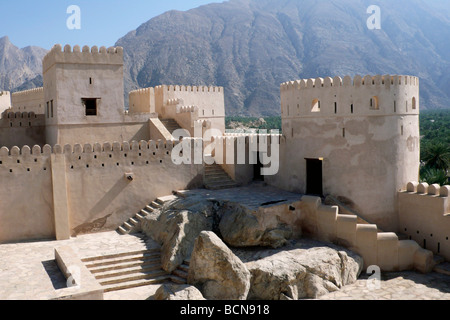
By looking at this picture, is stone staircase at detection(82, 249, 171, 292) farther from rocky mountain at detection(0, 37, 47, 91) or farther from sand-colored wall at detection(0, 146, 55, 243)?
rocky mountain at detection(0, 37, 47, 91)

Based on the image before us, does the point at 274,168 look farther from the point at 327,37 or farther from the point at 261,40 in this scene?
the point at 327,37

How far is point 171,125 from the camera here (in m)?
20.0

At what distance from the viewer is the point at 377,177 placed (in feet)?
49.1

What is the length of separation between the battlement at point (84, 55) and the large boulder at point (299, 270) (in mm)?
9197

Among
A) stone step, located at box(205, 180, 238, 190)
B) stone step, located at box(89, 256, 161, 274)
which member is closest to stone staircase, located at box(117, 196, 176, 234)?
stone step, located at box(205, 180, 238, 190)

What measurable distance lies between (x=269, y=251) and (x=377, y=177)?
4.78 metres

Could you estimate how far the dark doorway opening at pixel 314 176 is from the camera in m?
16.0

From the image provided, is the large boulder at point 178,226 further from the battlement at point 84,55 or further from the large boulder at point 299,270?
the battlement at point 84,55

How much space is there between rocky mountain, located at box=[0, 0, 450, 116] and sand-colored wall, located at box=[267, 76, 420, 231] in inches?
3092

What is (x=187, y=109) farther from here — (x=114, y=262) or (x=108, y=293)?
(x=108, y=293)

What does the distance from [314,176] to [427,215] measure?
4.08m

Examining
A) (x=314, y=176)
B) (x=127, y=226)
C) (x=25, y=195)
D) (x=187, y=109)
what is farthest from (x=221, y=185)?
(x=25, y=195)

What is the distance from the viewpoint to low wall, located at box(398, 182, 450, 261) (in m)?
13.8
